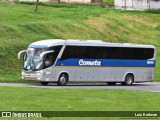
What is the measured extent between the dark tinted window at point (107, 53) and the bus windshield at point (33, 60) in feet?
5.33

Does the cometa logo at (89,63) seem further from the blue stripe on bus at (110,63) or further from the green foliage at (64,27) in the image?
the green foliage at (64,27)

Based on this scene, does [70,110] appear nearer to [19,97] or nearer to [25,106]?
[25,106]

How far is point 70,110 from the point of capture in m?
21.0

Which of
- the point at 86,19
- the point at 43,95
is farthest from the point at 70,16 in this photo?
the point at 43,95

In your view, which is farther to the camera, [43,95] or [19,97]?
[43,95]

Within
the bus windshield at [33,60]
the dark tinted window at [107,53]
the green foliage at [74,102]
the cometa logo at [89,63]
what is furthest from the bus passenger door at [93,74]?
the green foliage at [74,102]

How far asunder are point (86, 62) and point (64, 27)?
2034cm

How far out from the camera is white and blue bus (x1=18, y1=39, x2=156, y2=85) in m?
40.8

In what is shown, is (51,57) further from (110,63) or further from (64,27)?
(64,27)

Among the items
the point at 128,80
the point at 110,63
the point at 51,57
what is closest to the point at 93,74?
the point at 110,63

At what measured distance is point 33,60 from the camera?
41188 millimetres

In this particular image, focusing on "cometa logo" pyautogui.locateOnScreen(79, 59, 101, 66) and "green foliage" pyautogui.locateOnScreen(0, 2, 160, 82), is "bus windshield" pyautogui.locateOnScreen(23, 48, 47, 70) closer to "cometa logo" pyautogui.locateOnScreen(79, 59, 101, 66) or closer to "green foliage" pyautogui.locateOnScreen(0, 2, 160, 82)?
"green foliage" pyautogui.locateOnScreen(0, 2, 160, 82)

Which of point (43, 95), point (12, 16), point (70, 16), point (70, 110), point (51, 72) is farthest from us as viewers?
point (70, 16)

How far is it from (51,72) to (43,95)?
13.8m
